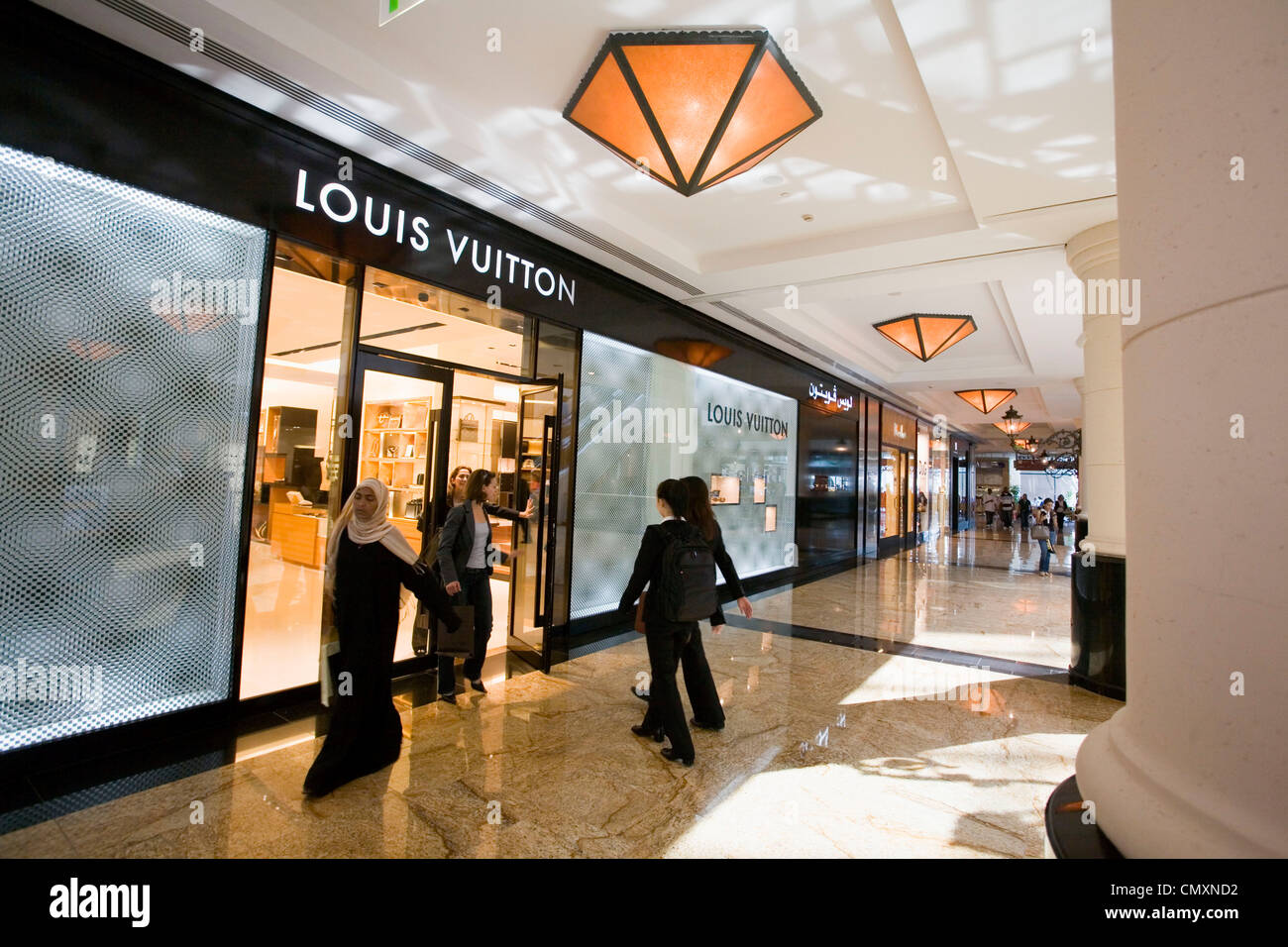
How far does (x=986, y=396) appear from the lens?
14945 millimetres

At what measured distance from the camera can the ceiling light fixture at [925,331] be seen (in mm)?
9047

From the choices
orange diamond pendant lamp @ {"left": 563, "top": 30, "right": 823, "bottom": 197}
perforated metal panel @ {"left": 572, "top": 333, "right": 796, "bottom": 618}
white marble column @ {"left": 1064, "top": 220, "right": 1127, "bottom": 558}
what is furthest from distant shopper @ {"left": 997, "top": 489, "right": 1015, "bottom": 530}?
orange diamond pendant lamp @ {"left": 563, "top": 30, "right": 823, "bottom": 197}

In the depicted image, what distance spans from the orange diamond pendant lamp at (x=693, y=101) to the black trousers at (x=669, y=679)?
9.98 ft

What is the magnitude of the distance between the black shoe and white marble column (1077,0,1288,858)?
2440 mm

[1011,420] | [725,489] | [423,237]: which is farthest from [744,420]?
[1011,420]

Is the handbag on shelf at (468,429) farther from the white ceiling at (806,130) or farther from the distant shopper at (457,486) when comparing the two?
the distant shopper at (457,486)

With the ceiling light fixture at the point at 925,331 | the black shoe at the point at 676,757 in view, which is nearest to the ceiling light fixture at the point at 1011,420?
the ceiling light fixture at the point at 925,331

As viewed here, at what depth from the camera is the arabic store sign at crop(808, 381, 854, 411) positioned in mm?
11469

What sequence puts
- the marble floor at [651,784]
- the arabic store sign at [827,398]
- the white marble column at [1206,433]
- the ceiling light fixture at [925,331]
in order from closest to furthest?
the white marble column at [1206,433]
the marble floor at [651,784]
the ceiling light fixture at [925,331]
the arabic store sign at [827,398]

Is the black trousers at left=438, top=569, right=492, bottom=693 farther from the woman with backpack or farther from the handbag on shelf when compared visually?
the handbag on shelf

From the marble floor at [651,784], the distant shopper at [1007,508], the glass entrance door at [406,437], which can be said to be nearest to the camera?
the marble floor at [651,784]
